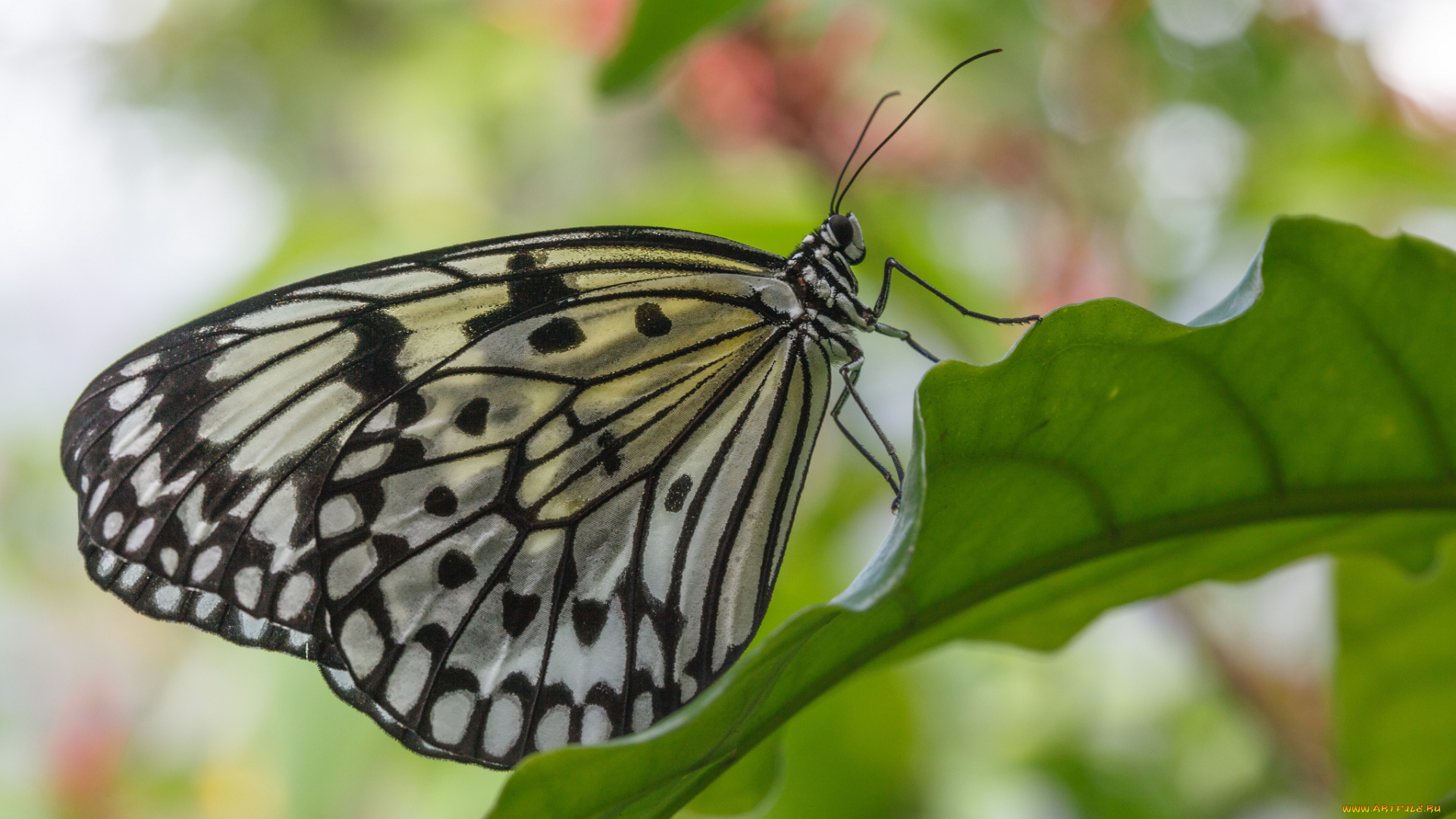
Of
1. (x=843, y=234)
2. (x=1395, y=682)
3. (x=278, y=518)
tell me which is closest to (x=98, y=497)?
(x=278, y=518)

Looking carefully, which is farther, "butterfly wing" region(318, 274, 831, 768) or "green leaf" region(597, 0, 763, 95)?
"butterfly wing" region(318, 274, 831, 768)

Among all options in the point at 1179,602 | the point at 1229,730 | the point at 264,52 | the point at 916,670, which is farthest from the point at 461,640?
the point at 264,52

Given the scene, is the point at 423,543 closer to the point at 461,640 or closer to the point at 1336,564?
the point at 461,640

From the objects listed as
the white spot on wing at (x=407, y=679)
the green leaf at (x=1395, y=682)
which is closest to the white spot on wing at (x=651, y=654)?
the white spot on wing at (x=407, y=679)

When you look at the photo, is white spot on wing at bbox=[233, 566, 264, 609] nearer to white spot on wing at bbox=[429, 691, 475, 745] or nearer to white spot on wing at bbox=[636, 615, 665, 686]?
white spot on wing at bbox=[429, 691, 475, 745]

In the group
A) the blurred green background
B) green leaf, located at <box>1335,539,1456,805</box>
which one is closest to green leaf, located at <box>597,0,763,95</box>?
the blurred green background
